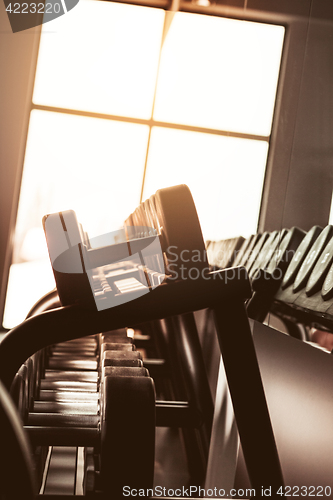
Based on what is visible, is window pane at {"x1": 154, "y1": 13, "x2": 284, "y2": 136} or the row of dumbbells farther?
window pane at {"x1": 154, "y1": 13, "x2": 284, "y2": 136}

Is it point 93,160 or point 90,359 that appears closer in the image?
point 90,359

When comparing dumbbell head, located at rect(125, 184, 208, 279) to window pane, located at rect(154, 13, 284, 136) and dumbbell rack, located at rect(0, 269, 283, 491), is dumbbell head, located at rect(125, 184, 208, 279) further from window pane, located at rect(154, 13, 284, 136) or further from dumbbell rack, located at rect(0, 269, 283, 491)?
window pane, located at rect(154, 13, 284, 136)

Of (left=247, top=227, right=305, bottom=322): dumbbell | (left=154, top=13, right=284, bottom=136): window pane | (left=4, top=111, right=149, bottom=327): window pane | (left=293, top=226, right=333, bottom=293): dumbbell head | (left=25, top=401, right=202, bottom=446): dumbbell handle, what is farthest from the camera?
(left=4, top=111, right=149, bottom=327): window pane

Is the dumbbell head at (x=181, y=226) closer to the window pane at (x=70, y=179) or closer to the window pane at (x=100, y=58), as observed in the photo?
the window pane at (x=70, y=179)

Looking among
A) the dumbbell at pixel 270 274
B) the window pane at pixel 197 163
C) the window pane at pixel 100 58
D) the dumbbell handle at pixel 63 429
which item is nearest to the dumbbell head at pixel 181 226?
the dumbbell handle at pixel 63 429

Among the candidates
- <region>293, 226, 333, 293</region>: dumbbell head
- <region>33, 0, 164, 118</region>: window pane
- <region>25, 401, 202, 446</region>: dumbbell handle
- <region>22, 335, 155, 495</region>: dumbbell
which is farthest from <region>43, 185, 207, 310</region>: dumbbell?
<region>33, 0, 164, 118</region>: window pane

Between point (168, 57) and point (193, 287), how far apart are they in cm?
416

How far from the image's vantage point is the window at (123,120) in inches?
162

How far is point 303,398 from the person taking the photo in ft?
3.36

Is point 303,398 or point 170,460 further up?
point 303,398

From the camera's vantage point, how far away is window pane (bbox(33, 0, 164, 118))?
163 inches

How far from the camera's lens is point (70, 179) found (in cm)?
419

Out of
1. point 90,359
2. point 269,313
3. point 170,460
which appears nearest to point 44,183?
point 90,359

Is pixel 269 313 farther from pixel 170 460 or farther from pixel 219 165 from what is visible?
pixel 219 165
